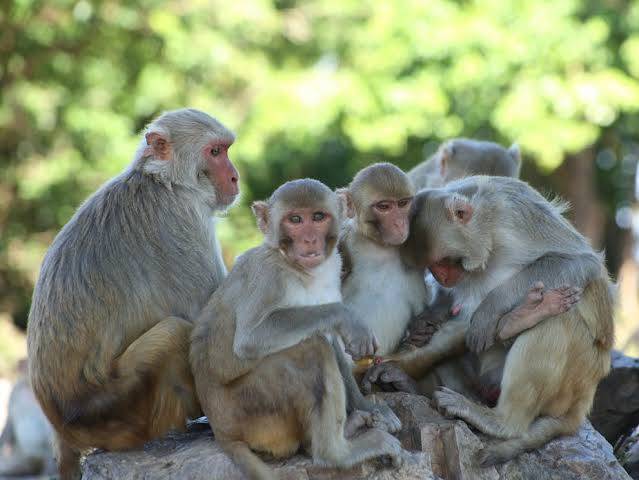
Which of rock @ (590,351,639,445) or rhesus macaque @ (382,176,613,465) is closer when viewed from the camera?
rhesus macaque @ (382,176,613,465)

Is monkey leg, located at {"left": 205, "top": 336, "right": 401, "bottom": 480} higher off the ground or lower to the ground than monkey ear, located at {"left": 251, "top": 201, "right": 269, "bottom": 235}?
lower

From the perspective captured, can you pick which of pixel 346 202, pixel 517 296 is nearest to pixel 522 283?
pixel 517 296

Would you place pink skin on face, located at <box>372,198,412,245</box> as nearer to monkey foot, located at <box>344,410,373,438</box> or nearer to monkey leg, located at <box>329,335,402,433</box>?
monkey leg, located at <box>329,335,402,433</box>

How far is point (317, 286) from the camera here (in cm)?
512

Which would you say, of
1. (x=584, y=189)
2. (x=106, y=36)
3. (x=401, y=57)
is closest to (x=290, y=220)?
(x=401, y=57)

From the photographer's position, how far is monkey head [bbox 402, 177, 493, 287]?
5.59 meters

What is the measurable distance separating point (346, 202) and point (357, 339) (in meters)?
0.90

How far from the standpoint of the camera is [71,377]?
542 centimetres

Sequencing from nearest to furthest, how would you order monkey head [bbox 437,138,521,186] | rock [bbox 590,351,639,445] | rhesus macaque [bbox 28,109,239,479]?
rhesus macaque [bbox 28,109,239,479]
rock [bbox 590,351,639,445]
monkey head [bbox 437,138,521,186]

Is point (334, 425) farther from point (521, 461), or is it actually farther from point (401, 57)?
point (401, 57)

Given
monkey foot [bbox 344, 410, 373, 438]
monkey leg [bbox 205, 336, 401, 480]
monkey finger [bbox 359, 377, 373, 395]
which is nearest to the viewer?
monkey leg [bbox 205, 336, 401, 480]

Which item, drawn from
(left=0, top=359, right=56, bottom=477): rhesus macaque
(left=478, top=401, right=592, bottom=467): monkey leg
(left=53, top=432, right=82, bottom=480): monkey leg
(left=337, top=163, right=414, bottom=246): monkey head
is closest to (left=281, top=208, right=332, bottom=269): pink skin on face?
(left=337, top=163, right=414, bottom=246): monkey head

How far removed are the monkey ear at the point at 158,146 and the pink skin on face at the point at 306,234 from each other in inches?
47.8

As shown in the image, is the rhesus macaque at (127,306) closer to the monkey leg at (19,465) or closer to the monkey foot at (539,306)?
the monkey foot at (539,306)
